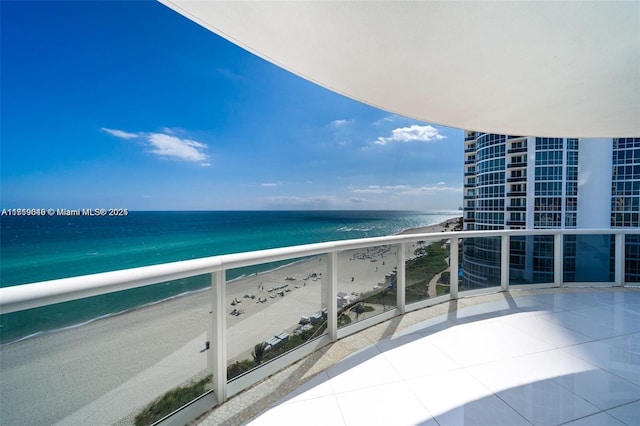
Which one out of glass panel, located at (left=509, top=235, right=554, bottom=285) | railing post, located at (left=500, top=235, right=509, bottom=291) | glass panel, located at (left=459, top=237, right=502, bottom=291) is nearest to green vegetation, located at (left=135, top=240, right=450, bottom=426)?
glass panel, located at (left=459, top=237, right=502, bottom=291)

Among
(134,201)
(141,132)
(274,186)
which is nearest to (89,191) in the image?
(134,201)

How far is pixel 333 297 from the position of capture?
2445 millimetres

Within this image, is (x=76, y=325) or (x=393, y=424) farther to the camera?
(x=393, y=424)

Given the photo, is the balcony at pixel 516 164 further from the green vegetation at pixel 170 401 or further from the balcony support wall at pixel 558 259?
the green vegetation at pixel 170 401

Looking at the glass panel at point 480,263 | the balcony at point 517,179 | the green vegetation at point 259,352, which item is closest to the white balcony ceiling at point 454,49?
the glass panel at point 480,263

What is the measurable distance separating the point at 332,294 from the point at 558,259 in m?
4.11

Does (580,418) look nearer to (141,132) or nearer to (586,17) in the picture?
(586,17)

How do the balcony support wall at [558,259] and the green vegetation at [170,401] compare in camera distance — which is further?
the balcony support wall at [558,259]

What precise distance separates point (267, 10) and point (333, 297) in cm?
223

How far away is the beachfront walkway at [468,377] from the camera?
1.62m

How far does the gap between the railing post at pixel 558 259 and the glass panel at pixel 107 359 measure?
5.16 meters

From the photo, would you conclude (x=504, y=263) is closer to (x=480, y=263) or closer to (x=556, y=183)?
(x=480, y=263)

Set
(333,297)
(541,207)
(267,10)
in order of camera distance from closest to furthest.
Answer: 1. (267,10)
2. (333,297)
3. (541,207)

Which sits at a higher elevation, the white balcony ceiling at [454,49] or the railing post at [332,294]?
the white balcony ceiling at [454,49]
